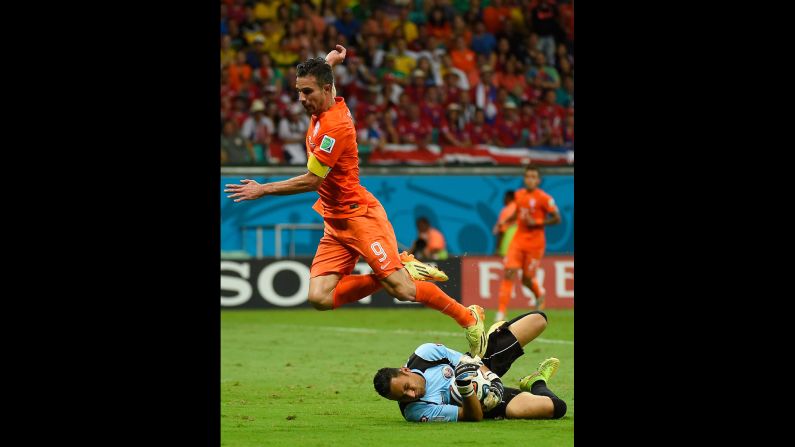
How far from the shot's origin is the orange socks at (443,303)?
9.73 meters

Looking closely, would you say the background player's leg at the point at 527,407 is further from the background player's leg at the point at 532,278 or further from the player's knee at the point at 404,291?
the background player's leg at the point at 532,278

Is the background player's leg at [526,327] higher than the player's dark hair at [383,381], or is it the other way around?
the background player's leg at [526,327]

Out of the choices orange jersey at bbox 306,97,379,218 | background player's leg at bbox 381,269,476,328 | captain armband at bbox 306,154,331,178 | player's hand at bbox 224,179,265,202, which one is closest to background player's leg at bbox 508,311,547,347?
background player's leg at bbox 381,269,476,328

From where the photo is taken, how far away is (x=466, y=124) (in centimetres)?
2325

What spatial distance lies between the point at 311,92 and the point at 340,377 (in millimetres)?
3669

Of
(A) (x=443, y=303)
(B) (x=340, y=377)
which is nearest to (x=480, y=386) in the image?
(A) (x=443, y=303)

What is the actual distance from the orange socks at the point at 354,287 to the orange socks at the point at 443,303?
0.48 m

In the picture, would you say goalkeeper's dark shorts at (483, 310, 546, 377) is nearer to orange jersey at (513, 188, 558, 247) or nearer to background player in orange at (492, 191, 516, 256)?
orange jersey at (513, 188, 558, 247)

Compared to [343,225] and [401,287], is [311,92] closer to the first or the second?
[343,225]

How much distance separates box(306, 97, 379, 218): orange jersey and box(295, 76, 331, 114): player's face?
122mm

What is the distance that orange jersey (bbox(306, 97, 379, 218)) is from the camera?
31.4ft

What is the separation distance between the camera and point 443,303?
987 cm

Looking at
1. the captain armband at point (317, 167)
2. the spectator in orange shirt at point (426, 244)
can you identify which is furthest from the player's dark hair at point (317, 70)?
the spectator in orange shirt at point (426, 244)
